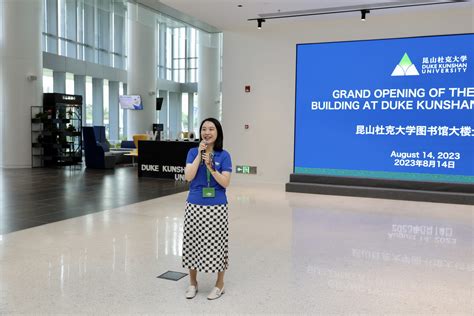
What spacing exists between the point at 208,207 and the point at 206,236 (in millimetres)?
215

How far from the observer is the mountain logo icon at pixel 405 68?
8594 mm

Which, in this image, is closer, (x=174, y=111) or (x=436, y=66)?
(x=436, y=66)

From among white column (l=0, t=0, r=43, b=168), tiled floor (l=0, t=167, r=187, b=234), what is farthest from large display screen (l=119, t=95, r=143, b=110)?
tiled floor (l=0, t=167, r=187, b=234)

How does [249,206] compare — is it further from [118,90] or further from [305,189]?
[118,90]

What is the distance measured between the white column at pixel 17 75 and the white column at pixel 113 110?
7.27 meters

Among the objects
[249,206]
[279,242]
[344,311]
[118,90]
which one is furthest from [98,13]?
[344,311]

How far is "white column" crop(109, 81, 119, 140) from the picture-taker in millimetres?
19780

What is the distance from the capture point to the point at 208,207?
3.22 meters

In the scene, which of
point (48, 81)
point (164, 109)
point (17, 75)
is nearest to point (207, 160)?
point (17, 75)

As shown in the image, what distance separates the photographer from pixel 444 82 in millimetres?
8383

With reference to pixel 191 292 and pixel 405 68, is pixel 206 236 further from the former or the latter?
pixel 405 68

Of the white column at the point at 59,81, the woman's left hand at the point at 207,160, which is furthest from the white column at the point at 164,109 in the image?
the woman's left hand at the point at 207,160

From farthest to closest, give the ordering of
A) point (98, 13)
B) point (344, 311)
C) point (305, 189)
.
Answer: point (98, 13) < point (305, 189) < point (344, 311)

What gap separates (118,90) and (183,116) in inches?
279
